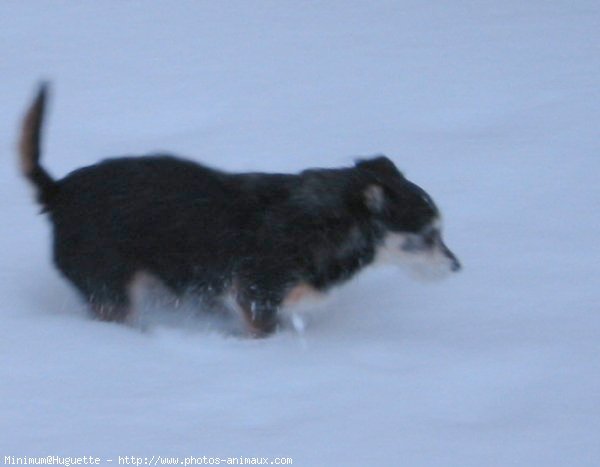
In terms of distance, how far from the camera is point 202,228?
5266mm

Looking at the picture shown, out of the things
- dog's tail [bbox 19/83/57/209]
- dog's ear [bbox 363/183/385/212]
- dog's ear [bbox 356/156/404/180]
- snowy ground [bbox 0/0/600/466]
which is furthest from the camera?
dog's ear [bbox 356/156/404/180]

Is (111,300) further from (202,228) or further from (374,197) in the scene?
(374,197)

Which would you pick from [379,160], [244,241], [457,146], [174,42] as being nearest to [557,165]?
A: [457,146]

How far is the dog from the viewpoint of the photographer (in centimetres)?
524

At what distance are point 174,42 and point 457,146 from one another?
10.7 ft

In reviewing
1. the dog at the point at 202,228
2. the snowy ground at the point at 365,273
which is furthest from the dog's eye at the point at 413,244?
the snowy ground at the point at 365,273

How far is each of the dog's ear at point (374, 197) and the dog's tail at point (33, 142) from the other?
56.2 inches

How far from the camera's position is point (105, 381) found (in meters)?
4.44

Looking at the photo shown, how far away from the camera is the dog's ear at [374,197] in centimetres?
536

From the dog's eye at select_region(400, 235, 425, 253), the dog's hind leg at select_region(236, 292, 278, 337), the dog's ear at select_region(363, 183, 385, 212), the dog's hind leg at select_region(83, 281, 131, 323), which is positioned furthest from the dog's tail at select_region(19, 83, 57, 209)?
the dog's eye at select_region(400, 235, 425, 253)

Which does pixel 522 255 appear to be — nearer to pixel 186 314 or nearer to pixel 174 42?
pixel 186 314

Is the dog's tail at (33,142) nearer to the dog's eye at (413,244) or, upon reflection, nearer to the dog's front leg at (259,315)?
the dog's front leg at (259,315)

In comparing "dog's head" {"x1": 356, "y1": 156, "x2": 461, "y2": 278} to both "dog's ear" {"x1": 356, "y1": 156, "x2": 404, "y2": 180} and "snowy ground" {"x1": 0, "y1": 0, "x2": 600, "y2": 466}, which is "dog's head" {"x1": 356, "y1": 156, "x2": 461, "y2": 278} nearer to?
"dog's ear" {"x1": 356, "y1": 156, "x2": 404, "y2": 180}

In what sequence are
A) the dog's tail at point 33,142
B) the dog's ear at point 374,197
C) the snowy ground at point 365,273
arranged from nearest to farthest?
the snowy ground at point 365,273
the dog's tail at point 33,142
the dog's ear at point 374,197
